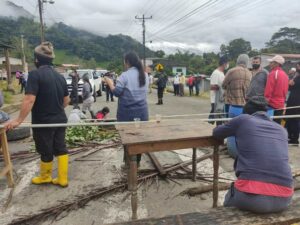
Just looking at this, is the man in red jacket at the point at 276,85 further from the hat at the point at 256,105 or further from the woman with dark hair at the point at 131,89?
the hat at the point at 256,105

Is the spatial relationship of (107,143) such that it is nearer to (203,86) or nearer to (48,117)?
(48,117)

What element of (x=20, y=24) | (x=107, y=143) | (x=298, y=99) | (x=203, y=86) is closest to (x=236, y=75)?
(x=298, y=99)

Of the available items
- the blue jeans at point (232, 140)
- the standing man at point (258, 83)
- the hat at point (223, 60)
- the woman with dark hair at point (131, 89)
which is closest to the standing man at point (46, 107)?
the woman with dark hair at point (131, 89)

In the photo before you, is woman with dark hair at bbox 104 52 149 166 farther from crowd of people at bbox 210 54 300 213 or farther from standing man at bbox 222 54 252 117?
standing man at bbox 222 54 252 117

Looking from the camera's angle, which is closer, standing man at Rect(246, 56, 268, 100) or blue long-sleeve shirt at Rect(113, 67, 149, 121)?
blue long-sleeve shirt at Rect(113, 67, 149, 121)

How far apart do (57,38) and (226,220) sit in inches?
4547

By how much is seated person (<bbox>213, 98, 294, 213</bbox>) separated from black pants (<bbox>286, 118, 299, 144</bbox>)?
4.58 m

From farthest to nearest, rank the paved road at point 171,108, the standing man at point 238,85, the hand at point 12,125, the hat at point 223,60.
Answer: the paved road at point 171,108
the hat at point 223,60
the standing man at point 238,85
the hand at point 12,125

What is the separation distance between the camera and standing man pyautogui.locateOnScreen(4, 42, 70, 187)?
458 centimetres

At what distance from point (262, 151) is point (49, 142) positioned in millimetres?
3054

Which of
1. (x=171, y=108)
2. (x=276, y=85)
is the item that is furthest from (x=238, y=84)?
(x=171, y=108)

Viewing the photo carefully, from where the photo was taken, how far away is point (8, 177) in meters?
4.98

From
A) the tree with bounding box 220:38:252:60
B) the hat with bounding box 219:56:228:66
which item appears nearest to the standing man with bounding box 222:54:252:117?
the hat with bounding box 219:56:228:66

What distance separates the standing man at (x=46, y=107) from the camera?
4.58 metres
